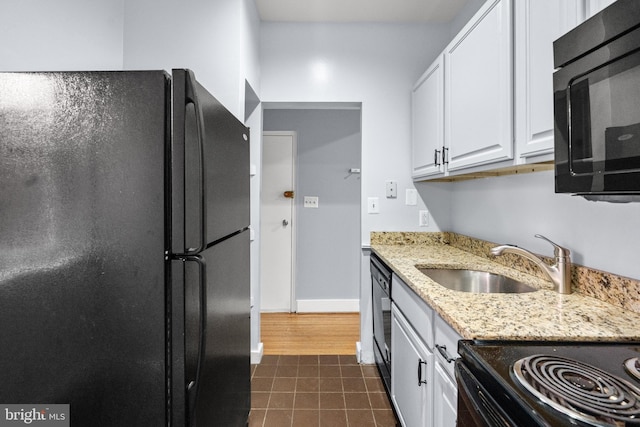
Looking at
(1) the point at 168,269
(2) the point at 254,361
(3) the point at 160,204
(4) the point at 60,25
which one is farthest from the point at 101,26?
(2) the point at 254,361

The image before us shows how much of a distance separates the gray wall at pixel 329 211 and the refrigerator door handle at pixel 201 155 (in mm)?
2783

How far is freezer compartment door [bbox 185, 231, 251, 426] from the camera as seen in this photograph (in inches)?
37.8

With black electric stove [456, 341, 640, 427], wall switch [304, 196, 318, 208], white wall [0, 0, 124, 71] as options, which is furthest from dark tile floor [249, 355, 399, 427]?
white wall [0, 0, 124, 71]

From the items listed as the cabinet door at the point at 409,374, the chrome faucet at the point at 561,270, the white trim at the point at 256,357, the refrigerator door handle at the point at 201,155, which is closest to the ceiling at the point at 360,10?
the refrigerator door handle at the point at 201,155

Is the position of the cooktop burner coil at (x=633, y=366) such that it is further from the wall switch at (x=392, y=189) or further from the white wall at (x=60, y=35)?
the white wall at (x=60, y=35)

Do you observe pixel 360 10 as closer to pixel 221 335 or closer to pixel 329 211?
pixel 329 211

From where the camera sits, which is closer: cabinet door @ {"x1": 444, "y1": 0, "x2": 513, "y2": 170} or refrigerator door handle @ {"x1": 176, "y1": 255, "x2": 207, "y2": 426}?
refrigerator door handle @ {"x1": 176, "y1": 255, "x2": 207, "y2": 426}

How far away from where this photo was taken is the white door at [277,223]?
3.68 metres

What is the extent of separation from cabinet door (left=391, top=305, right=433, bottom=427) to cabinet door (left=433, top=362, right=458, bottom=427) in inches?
1.8

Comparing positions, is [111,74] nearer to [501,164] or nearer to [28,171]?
[28,171]

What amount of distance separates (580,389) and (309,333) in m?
2.69

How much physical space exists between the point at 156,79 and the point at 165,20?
4.66 ft

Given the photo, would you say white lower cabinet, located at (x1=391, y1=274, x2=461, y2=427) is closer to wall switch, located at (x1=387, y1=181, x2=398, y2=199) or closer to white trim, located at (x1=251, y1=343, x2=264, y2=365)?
wall switch, located at (x1=387, y1=181, x2=398, y2=199)

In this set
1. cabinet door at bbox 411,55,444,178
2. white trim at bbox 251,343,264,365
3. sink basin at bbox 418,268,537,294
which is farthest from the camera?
white trim at bbox 251,343,264,365
